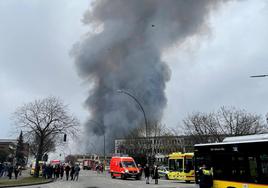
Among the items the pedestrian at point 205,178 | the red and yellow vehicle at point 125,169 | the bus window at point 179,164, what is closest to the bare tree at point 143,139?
the red and yellow vehicle at point 125,169

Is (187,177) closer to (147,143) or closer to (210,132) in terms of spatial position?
(210,132)

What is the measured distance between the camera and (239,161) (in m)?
12.0

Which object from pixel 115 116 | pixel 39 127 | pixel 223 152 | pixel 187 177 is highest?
pixel 115 116

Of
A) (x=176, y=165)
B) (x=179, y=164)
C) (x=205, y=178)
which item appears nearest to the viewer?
(x=205, y=178)

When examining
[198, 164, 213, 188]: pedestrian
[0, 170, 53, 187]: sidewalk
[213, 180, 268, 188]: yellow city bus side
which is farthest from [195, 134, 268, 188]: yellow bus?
[0, 170, 53, 187]: sidewalk

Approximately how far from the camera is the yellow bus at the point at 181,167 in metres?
28.0

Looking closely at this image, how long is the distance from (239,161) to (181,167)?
18.5 meters

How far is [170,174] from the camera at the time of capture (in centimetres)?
3136

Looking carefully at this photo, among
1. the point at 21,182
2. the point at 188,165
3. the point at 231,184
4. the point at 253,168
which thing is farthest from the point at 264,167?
the point at 21,182

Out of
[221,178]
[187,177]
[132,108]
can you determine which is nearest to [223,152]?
[221,178]

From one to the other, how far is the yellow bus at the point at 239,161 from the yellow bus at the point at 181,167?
578 inches

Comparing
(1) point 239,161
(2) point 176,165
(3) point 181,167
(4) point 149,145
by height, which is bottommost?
(3) point 181,167

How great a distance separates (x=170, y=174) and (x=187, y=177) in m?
3.62

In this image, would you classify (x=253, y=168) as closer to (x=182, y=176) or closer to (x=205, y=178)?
(x=205, y=178)
